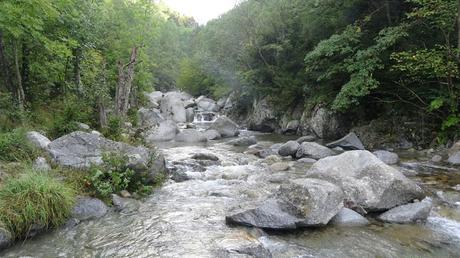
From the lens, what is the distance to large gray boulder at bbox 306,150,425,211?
897 centimetres

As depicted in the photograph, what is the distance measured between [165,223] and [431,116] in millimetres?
14409

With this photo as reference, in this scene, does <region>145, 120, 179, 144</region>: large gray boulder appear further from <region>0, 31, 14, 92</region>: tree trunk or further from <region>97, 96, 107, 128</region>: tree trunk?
<region>0, 31, 14, 92</region>: tree trunk

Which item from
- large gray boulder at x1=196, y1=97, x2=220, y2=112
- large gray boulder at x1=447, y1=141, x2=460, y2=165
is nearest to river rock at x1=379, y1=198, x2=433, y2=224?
large gray boulder at x1=447, y1=141, x2=460, y2=165

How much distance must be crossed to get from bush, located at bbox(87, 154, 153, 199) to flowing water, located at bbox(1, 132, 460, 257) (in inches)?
23.4

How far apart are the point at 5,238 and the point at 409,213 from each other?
26.7 ft

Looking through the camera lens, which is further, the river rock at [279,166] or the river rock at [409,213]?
the river rock at [279,166]

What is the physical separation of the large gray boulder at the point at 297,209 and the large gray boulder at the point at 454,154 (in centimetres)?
781

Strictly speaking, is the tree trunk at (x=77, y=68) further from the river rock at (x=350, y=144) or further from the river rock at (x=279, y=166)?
the river rock at (x=350, y=144)

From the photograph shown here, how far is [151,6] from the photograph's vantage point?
23.9 m

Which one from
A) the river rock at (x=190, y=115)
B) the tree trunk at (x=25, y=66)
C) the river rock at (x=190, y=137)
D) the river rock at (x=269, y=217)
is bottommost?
the river rock at (x=269, y=217)

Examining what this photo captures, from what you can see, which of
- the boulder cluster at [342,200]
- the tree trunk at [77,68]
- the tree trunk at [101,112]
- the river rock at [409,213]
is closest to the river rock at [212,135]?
the tree trunk at [77,68]

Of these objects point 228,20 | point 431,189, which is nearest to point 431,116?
point 431,189

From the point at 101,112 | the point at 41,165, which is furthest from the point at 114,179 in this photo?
the point at 101,112

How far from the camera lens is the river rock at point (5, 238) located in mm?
6739
